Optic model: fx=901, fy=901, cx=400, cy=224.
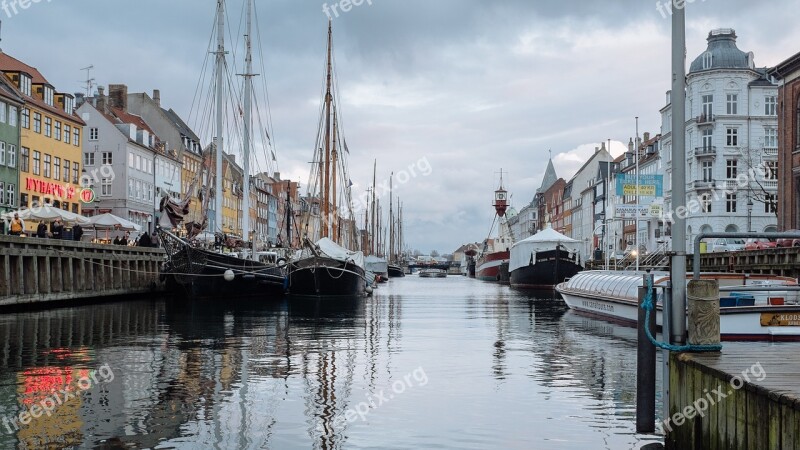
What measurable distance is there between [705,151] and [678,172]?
77094 millimetres

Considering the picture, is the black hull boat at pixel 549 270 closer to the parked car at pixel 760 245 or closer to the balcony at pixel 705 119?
the balcony at pixel 705 119

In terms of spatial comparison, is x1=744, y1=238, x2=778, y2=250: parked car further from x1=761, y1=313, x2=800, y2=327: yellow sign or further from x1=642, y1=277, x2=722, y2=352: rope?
x1=642, y1=277, x2=722, y2=352: rope

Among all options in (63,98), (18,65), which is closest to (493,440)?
(18,65)

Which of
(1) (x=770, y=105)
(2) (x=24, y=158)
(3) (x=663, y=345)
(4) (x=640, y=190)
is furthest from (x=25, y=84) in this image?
(3) (x=663, y=345)

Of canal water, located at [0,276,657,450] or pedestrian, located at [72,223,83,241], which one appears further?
pedestrian, located at [72,223,83,241]

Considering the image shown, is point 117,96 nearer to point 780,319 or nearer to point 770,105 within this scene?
point 770,105

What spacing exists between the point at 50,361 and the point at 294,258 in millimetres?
38781

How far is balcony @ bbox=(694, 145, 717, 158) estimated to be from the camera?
82875mm

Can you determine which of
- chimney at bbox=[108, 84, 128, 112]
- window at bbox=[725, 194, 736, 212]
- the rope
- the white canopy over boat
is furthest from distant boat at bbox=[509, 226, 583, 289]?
the rope

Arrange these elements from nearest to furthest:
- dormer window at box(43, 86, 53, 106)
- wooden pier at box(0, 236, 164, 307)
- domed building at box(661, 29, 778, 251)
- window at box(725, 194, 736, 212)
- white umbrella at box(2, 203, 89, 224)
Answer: wooden pier at box(0, 236, 164, 307) < white umbrella at box(2, 203, 89, 224) < dormer window at box(43, 86, 53, 106) < domed building at box(661, 29, 778, 251) < window at box(725, 194, 736, 212)

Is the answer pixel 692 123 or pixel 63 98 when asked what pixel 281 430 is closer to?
pixel 63 98

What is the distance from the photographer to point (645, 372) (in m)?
11.4

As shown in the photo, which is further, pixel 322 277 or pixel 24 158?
pixel 24 158

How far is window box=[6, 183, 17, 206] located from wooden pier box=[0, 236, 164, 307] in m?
12.8
